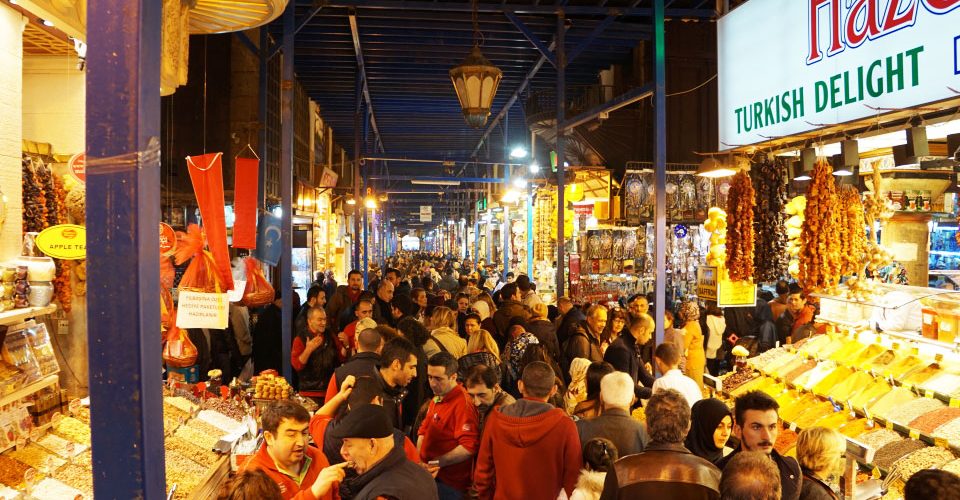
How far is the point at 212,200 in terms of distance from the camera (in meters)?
5.27

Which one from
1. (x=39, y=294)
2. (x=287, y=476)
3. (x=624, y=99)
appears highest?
(x=624, y=99)

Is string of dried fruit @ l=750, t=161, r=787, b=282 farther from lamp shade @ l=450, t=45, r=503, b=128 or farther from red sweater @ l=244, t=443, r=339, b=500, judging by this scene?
red sweater @ l=244, t=443, r=339, b=500

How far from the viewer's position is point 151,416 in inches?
79.0

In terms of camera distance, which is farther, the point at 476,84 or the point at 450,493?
the point at 476,84

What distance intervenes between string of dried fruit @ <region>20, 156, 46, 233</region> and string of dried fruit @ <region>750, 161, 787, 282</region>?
5652mm

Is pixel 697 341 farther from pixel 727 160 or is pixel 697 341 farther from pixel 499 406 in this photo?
pixel 499 406

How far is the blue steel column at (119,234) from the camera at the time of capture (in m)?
1.91

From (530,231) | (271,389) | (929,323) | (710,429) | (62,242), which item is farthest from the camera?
(530,231)

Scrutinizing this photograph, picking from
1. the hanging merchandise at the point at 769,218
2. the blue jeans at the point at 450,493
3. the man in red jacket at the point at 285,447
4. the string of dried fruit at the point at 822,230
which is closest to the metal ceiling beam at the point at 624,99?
the hanging merchandise at the point at 769,218

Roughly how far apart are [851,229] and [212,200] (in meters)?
5.04

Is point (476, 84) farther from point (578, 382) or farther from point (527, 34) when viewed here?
point (527, 34)

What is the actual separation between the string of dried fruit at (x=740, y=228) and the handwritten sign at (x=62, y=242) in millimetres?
5049

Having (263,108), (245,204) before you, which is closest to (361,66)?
(263,108)

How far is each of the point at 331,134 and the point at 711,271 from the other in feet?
54.2
